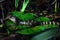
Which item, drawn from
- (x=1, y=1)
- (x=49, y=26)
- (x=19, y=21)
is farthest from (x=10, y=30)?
(x=1, y=1)

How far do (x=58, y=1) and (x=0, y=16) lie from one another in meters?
0.52

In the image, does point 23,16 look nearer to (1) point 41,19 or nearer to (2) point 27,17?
(2) point 27,17

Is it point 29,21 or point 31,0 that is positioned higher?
point 31,0

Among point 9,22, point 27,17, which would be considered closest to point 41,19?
point 27,17

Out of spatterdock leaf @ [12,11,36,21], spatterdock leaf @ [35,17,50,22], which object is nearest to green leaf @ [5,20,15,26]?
spatterdock leaf @ [12,11,36,21]

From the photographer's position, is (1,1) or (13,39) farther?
(1,1)

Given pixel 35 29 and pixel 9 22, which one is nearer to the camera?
pixel 35 29

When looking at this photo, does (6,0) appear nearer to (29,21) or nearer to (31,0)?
(31,0)

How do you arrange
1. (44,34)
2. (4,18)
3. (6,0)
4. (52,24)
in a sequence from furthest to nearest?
(6,0) < (4,18) < (52,24) < (44,34)

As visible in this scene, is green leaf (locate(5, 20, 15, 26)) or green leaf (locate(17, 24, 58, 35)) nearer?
green leaf (locate(17, 24, 58, 35))

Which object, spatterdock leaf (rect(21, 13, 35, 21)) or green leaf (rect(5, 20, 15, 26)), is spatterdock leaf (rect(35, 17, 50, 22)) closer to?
spatterdock leaf (rect(21, 13, 35, 21))

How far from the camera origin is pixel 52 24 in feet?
4.54

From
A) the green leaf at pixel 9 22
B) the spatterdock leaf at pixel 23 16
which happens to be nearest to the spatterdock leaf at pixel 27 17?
the spatterdock leaf at pixel 23 16

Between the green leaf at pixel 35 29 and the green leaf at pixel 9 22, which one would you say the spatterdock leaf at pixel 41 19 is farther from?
the green leaf at pixel 9 22
